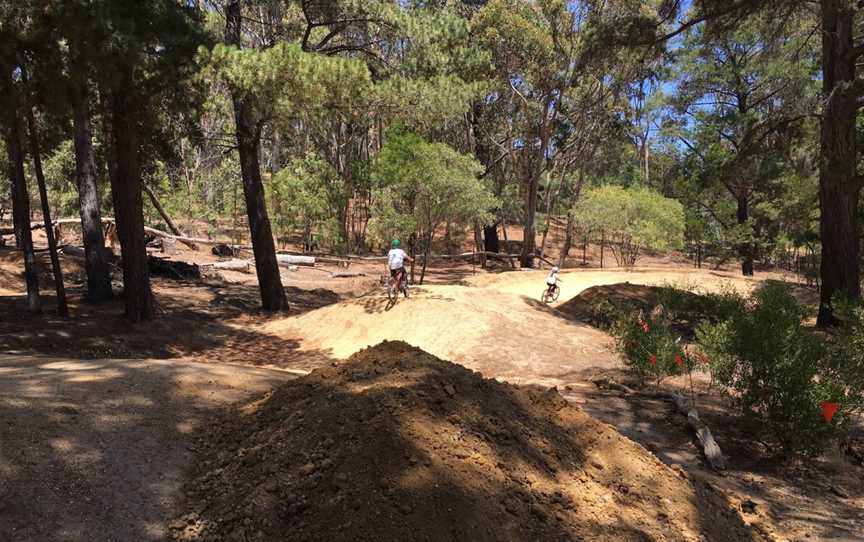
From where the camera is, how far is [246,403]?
5.15m

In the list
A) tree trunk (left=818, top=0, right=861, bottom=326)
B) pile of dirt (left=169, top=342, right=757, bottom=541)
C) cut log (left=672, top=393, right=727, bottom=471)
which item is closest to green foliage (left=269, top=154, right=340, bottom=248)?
tree trunk (left=818, top=0, right=861, bottom=326)

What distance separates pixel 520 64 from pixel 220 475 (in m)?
27.5

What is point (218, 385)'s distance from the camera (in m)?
5.56

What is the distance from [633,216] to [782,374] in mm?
26839

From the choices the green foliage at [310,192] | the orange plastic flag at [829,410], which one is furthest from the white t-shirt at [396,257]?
the green foliage at [310,192]

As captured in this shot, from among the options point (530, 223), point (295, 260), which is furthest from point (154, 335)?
point (530, 223)

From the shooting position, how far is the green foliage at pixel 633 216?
100ft

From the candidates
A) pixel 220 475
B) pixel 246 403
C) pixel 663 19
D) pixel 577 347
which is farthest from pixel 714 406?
pixel 663 19

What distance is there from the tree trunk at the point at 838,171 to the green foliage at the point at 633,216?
661 inches

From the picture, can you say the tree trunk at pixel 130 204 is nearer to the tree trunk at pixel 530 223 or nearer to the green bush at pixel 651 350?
the green bush at pixel 651 350

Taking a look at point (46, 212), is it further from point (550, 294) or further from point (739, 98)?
point (739, 98)

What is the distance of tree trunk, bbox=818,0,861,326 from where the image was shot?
12477 millimetres

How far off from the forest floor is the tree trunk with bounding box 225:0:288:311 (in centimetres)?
74

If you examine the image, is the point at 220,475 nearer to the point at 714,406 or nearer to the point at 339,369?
the point at 339,369
